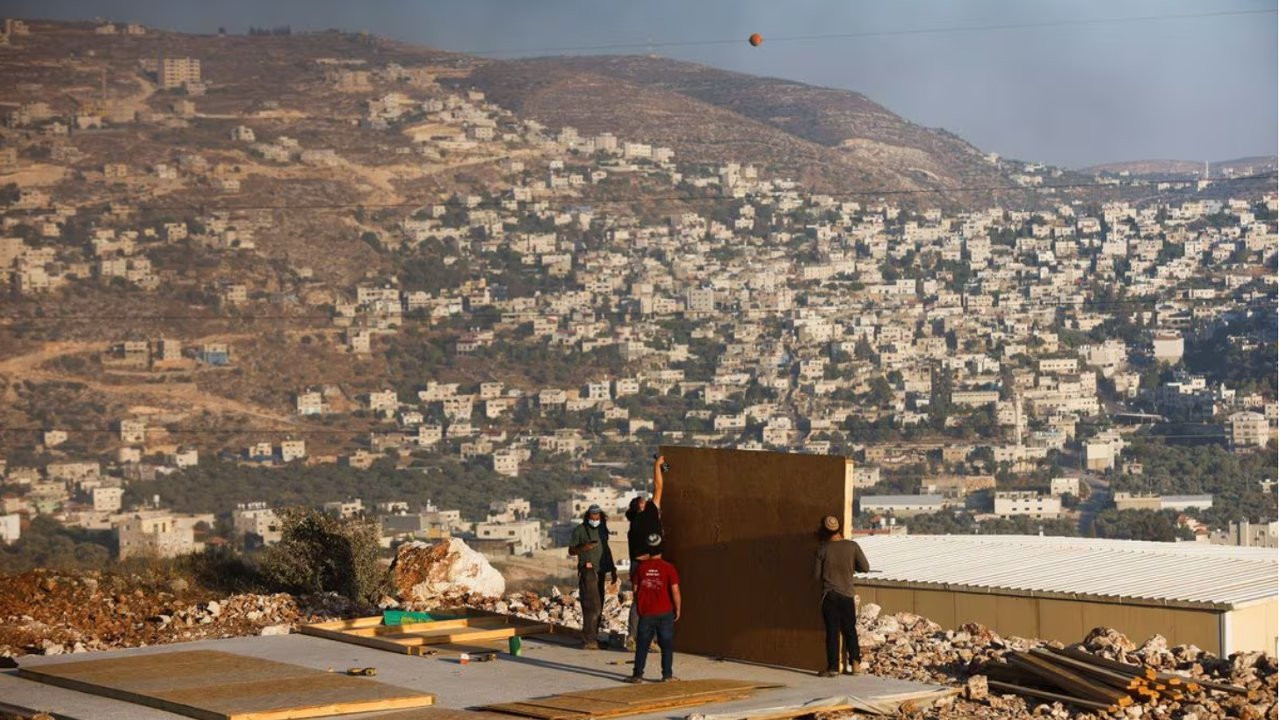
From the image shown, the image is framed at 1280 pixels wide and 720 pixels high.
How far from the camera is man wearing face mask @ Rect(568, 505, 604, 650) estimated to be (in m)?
14.3

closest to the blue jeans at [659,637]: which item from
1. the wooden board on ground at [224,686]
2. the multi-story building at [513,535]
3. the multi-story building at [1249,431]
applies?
the wooden board on ground at [224,686]

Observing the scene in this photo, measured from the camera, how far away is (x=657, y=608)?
12555mm

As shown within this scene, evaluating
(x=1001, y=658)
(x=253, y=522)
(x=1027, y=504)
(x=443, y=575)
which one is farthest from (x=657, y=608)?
(x=1027, y=504)

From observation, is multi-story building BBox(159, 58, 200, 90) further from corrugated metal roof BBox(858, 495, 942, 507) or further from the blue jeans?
the blue jeans

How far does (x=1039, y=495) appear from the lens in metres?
77.9

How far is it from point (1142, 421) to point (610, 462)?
27503mm

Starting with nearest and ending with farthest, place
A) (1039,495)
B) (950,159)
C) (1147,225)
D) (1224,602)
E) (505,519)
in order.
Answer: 1. (1224,602)
2. (505,519)
3. (1039,495)
4. (1147,225)
5. (950,159)

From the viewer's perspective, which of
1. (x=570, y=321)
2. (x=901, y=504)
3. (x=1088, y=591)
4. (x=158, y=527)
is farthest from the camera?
(x=570, y=321)

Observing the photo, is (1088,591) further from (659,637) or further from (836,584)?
(659,637)

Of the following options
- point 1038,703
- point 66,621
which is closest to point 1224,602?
point 1038,703

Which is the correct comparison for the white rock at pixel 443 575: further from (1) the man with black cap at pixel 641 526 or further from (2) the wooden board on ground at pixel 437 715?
(2) the wooden board on ground at pixel 437 715

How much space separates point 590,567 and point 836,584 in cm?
245

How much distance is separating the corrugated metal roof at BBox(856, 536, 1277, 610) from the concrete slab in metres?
9.60

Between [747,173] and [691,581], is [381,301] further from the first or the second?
[691,581]
